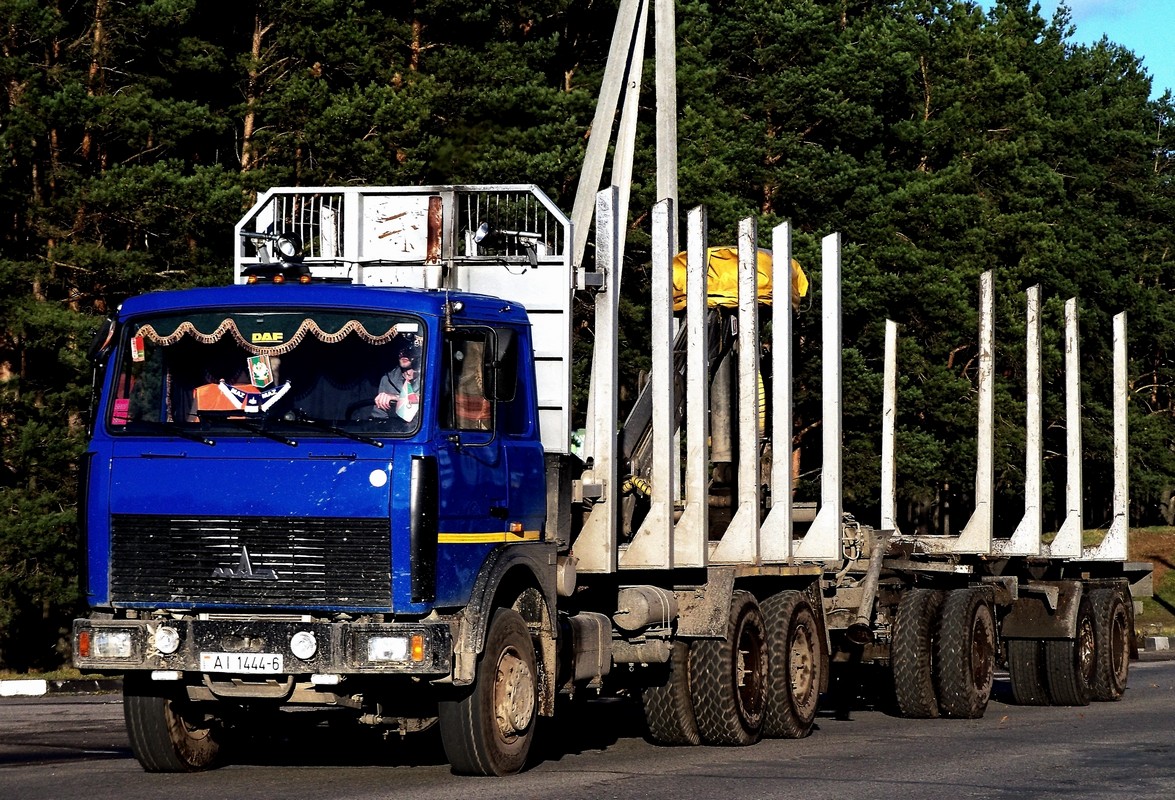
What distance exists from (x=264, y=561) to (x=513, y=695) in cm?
180

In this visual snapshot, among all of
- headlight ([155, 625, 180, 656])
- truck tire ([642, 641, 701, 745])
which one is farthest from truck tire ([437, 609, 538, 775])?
truck tire ([642, 641, 701, 745])

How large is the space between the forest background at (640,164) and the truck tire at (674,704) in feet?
14.4

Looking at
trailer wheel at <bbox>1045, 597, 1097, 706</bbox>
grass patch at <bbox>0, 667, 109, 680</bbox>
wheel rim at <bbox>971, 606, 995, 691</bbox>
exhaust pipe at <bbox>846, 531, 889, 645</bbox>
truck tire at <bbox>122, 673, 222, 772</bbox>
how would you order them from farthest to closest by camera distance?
grass patch at <bbox>0, 667, 109, 680</bbox>, trailer wheel at <bbox>1045, 597, 1097, 706</bbox>, wheel rim at <bbox>971, 606, 995, 691</bbox>, exhaust pipe at <bbox>846, 531, 889, 645</bbox>, truck tire at <bbox>122, 673, 222, 772</bbox>

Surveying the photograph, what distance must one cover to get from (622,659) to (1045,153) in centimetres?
5183

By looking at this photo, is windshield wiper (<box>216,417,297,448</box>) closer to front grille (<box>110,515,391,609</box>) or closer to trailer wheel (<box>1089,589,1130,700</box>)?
front grille (<box>110,515,391,609</box>)

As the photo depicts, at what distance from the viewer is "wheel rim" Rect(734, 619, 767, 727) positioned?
1390 centimetres

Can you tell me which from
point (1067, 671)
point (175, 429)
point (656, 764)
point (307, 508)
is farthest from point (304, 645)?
point (1067, 671)

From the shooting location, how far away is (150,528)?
10.6 m

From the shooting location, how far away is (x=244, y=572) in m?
10.4

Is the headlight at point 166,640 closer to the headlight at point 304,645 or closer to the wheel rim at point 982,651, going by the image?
the headlight at point 304,645

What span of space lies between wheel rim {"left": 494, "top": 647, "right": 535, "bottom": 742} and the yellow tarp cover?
18.4ft

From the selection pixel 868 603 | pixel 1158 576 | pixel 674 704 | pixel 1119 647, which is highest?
pixel 868 603

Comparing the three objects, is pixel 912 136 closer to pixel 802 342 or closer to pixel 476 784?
pixel 802 342

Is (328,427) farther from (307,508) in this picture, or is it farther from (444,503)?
(444,503)
